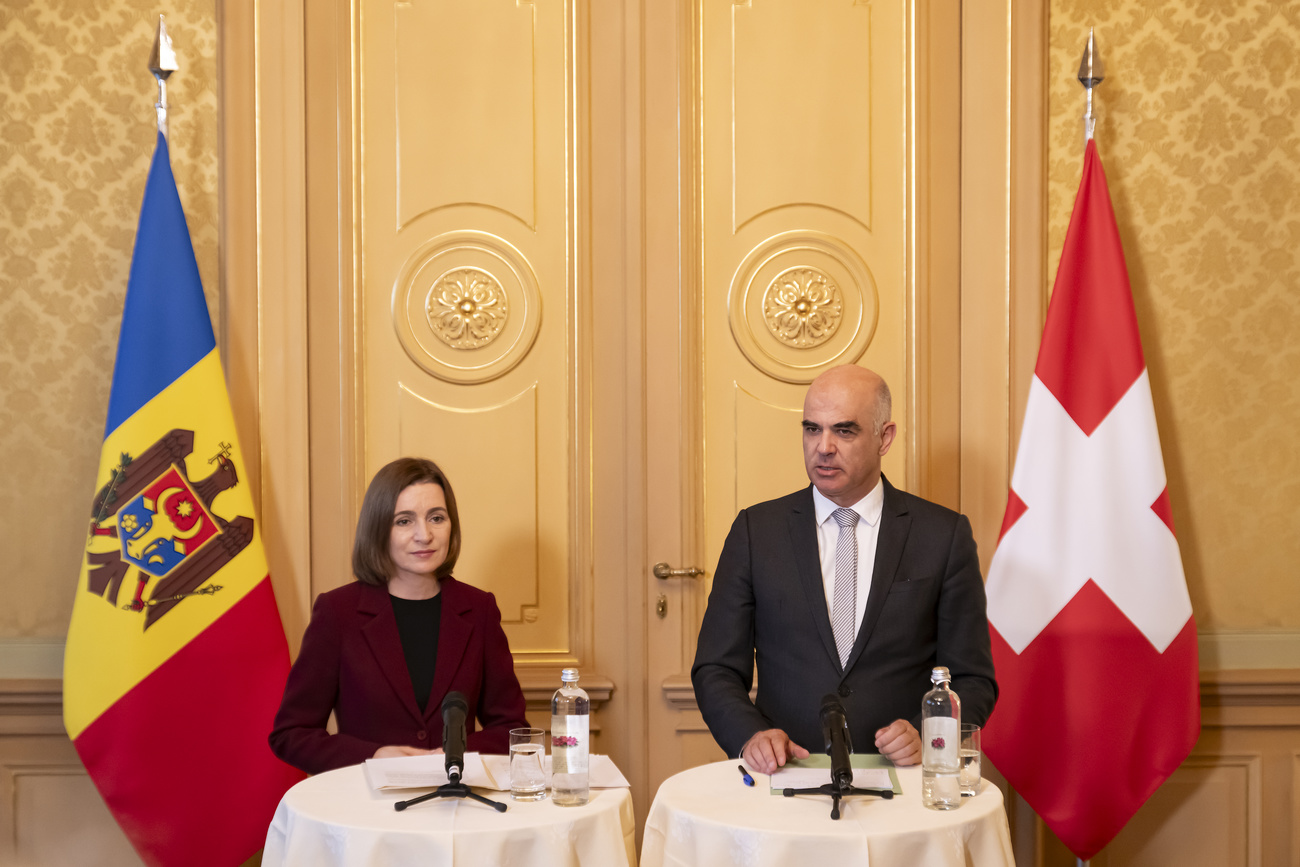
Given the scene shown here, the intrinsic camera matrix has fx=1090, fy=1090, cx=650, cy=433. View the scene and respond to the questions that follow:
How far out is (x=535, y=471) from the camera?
3797mm

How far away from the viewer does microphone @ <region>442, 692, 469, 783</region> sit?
2.20 meters

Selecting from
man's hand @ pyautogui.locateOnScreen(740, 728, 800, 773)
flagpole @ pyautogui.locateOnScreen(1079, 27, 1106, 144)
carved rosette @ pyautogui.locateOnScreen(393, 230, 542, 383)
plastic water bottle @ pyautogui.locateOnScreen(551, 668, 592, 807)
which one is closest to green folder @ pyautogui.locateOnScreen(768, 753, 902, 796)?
man's hand @ pyautogui.locateOnScreen(740, 728, 800, 773)

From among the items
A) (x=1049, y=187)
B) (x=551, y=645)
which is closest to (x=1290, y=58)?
(x=1049, y=187)

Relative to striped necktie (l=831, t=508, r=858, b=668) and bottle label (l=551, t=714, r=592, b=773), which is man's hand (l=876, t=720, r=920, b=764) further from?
bottle label (l=551, t=714, r=592, b=773)

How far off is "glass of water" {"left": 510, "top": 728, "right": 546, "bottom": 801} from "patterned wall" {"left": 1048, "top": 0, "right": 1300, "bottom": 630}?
2.54 metres

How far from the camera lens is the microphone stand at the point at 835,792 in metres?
2.07

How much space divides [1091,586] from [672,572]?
135 centimetres

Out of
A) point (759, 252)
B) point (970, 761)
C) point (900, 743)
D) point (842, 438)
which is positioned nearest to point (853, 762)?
point (900, 743)

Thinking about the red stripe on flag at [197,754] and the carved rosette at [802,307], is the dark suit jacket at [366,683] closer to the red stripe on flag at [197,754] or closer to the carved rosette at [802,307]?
the red stripe on flag at [197,754]

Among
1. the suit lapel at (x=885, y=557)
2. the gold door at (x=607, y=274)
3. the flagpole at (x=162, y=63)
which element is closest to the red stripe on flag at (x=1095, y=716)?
the gold door at (x=607, y=274)

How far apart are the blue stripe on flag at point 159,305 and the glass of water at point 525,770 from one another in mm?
1906

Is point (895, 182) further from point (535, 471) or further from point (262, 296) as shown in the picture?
point (262, 296)

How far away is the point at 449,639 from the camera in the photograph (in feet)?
9.29

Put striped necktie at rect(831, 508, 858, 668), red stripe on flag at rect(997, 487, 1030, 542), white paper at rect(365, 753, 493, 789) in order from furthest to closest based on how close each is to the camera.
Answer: red stripe on flag at rect(997, 487, 1030, 542), striped necktie at rect(831, 508, 858, 668), white paper at rect(365, 753, 493, 789)
